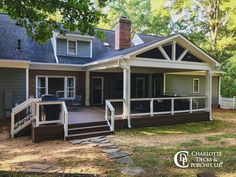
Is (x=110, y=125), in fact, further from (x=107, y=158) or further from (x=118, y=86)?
(x=118, y=86)

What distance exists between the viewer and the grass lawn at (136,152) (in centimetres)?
532

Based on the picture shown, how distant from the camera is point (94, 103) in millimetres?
15477

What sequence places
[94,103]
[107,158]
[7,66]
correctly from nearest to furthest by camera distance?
[107,158] < [7,66] < [94,103]

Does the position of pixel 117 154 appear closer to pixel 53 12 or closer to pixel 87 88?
pixel 53 12

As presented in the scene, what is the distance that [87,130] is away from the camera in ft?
29.9

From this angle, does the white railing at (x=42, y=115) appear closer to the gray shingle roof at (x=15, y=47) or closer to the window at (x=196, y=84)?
→ the gray shingle roof at (x=15, y=47)

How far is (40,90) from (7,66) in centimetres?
262

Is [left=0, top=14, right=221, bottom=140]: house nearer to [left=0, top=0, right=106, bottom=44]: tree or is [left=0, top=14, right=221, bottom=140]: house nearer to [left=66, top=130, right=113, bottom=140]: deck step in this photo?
[left=66, top=130, right=113, bottom=140]: deck step

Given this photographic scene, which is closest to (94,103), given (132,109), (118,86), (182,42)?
(118,86)

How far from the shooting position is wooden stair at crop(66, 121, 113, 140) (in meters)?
8.73

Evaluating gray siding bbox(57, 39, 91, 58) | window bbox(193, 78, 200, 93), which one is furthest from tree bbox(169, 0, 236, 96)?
gray siding bbox(57, 39, 91, 58)

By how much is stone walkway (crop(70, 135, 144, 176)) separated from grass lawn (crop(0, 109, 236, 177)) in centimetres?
17

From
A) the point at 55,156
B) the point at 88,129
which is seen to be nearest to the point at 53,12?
the point at 55,156

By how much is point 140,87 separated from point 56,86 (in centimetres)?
653
